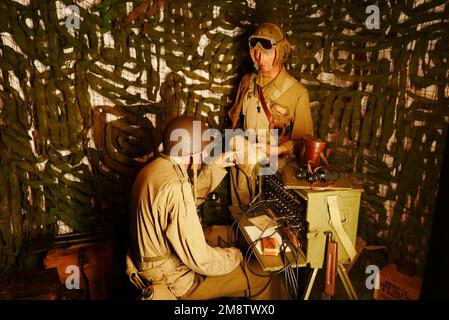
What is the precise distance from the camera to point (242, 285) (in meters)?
3.08

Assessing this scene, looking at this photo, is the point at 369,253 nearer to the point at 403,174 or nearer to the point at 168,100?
the point at 403,174

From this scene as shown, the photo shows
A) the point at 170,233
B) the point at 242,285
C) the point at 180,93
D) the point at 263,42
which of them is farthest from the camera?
the point at 180,93

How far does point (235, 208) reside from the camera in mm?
3756

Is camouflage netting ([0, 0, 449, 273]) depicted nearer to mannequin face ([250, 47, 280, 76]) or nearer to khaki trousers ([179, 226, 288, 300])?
mannequin face ([250, 47, 280, 76])

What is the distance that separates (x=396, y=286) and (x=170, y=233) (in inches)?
109

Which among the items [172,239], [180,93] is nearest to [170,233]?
[172,239]

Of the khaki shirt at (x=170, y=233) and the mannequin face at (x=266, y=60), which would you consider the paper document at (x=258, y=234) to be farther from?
the mannequin face at (x=266, y=60)

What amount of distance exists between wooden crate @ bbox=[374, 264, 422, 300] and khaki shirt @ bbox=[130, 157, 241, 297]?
204 centimetres

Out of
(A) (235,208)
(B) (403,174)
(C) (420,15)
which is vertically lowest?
(A) (235,208)

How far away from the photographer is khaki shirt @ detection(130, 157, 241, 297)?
2.70 meters

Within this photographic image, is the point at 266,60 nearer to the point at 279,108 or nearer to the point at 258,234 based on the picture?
the point at 279,108
